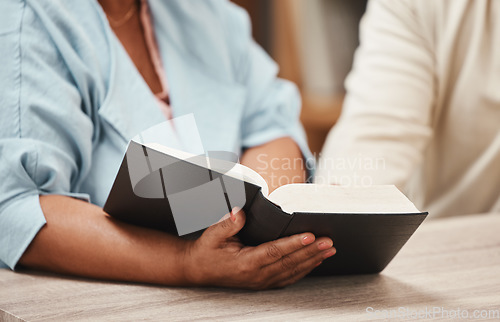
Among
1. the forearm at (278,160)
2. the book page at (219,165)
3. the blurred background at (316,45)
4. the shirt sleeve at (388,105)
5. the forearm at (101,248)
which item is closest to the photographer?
the book page at (219,165)

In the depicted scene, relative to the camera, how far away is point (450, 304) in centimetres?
62

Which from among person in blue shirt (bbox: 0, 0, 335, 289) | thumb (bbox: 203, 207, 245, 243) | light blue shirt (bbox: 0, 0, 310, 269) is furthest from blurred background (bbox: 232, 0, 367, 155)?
thumb (bbox: 203, 207, 245, 243)

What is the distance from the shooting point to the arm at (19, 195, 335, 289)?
619 millimetres

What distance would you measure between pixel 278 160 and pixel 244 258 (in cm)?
35

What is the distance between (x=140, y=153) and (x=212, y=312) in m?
0.17

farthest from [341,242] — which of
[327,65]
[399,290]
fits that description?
[327,65]

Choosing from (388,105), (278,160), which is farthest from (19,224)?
(388,105)

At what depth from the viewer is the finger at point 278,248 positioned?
599 mm

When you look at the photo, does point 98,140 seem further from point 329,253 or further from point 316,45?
point 316,45

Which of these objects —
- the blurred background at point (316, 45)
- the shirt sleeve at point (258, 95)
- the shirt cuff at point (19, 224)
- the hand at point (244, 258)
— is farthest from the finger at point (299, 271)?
the blurred background at point (316, 45)

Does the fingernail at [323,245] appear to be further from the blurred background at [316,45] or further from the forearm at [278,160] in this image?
the blurred background at [316,45]

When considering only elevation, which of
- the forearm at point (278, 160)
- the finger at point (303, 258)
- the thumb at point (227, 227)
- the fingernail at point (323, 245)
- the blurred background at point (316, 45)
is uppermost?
the thumb at point (227, 227)

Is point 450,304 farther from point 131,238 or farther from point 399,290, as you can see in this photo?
point 131,238

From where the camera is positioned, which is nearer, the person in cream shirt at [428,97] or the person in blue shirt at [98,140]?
the person in blue shirt at [98,140]
